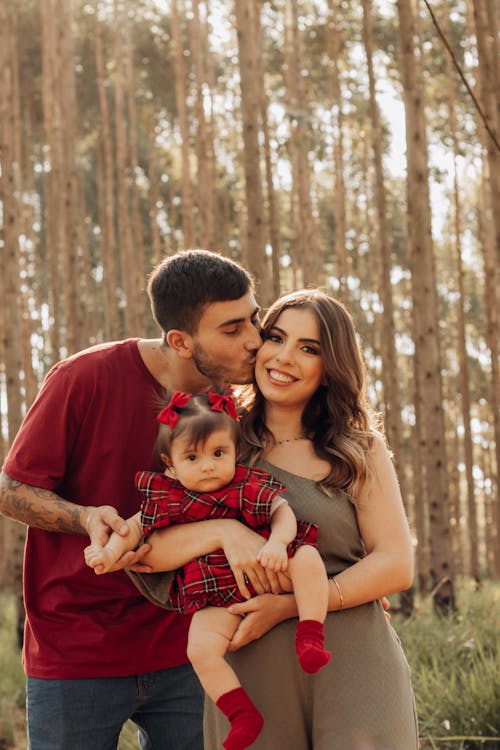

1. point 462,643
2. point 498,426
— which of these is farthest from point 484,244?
point 462,643

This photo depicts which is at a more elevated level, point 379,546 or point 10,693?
point 379,546

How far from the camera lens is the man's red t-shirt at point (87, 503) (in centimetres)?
247

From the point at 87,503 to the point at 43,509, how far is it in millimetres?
164

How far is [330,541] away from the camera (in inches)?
86.0

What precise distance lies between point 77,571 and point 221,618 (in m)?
0.56

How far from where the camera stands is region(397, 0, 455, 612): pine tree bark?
6.47 m

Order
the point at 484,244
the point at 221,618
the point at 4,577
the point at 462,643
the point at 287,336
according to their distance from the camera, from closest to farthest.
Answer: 1. the point at 221,618
2. the point at 287,336
3. the point at 462,643
4. the point at 484,244
5. the point at 4,577

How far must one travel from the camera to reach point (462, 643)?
522 centimetres

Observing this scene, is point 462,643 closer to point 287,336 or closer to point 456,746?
point 456,746

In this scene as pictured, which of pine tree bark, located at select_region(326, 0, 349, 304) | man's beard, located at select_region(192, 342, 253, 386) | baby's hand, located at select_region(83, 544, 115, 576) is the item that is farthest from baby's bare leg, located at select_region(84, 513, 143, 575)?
pine tree bark, located at select_region(326, 0, 349, 304)

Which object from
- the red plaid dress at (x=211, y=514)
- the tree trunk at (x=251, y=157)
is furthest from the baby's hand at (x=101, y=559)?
the tree trunk at (x=251, y=157)

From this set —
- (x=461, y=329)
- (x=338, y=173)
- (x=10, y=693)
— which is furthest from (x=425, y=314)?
(x=10, y=693)

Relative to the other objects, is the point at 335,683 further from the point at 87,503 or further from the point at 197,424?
the point at 87,503

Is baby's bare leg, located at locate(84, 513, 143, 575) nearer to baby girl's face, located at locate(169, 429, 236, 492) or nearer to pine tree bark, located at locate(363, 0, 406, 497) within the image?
baby girl's face, located at locate(169, 429, 236, 492)
